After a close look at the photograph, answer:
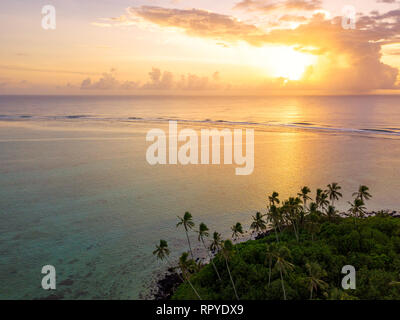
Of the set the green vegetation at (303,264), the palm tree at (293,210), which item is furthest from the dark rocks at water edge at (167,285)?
the palm tree at (293,210)

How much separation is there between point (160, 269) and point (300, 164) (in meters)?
66.2

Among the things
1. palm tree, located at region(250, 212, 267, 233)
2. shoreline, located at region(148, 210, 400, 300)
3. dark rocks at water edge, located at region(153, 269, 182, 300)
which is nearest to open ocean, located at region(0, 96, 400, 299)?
shoreline, located at region(148, 210, 400, 300)

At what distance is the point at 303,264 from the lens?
3878cm

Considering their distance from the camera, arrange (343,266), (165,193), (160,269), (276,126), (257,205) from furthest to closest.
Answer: (276,126) < (165,193) < (257,205) < (160,269) < (343,266)

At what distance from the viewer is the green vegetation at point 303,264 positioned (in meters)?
32.9

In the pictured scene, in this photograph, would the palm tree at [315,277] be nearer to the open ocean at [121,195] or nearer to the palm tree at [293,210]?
the palm tree at [293,210]

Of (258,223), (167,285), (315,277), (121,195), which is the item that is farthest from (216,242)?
(121,195)

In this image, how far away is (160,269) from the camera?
42.1 meters

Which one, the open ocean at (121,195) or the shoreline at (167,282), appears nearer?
the shoreline at (167,282)

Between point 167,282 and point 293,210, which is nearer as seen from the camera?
point 167,282

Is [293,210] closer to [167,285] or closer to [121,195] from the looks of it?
[167,285]
